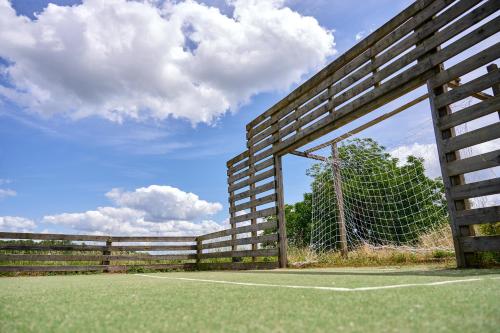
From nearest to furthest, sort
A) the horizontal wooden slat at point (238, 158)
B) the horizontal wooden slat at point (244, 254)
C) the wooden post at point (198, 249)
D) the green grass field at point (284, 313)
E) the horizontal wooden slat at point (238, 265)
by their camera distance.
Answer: the green grass field at point (284, 313) → the horizontal wooden slat at point (238, 265) → the horizontal wooden slat at point (244, 254) → the horizontal wooden slat at point (238, 158) → the wooden post at point (198, 249)

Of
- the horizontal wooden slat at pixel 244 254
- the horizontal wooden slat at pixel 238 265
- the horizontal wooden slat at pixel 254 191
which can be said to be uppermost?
the horizontal wooden slat at pixel 254 191

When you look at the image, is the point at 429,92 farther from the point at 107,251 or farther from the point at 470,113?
the point at 107,251

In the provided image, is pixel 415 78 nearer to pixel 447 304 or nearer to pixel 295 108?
pixel 295 108

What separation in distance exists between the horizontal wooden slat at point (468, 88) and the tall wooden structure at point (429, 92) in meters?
0.01

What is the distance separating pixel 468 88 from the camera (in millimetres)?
4488

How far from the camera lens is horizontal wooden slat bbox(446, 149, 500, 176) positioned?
413 cm

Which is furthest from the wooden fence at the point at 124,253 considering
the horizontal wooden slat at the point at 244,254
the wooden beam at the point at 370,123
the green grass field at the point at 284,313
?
the green grass field at the point at 284,313

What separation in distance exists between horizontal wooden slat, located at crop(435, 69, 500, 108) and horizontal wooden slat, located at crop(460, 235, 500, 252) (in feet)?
5.82

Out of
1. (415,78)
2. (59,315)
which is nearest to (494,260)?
(415,78)

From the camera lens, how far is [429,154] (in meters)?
9.09

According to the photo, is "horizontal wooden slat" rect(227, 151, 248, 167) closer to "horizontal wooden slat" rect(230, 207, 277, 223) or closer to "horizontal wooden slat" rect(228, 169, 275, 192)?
"horizontal wooden slat" rect(228, 169, 275, 192)

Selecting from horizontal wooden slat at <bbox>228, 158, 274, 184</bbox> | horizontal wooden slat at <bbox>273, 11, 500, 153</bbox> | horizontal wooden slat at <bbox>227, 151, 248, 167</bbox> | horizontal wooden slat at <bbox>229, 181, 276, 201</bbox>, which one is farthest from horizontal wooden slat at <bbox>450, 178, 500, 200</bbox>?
horizontal wooden slat at <bbox>227, 151, 248, 167</bbox>

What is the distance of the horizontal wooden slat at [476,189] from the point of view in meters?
4.12

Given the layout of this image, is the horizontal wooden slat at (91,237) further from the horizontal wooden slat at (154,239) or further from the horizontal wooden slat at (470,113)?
the horizontal wooden slat at (470,113)
